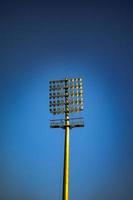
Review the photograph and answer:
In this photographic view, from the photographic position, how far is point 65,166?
28438 millimetres

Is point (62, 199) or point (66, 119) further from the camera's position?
point (66, 119)

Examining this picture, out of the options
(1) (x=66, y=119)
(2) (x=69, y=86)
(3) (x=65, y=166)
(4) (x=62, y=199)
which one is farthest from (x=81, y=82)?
(4) (x=62, y=199)

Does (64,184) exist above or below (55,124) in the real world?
below

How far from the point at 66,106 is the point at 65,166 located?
441 centimetres

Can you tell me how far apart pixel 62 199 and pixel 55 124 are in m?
5.63

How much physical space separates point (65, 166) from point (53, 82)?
20.4 feet

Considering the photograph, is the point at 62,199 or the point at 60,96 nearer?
the point at 62,199

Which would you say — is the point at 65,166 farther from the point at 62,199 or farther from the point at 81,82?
the point at 81,82

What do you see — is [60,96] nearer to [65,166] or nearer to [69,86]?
[69,86]

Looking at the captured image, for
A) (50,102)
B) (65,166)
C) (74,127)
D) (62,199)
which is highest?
(50,102)

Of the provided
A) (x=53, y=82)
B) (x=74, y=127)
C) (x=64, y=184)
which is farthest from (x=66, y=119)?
(x=64, y=184)

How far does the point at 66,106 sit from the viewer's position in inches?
Result: 1144

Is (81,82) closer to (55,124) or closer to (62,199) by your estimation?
(55,124)

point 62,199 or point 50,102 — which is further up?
point 50,102
